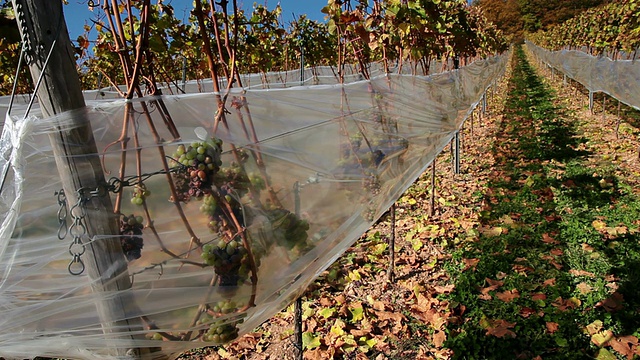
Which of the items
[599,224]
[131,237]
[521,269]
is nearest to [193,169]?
[131,237]

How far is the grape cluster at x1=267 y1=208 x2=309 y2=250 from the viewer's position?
1.85 m

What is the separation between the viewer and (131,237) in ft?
4.48

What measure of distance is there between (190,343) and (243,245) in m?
0.39

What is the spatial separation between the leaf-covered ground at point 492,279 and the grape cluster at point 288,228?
1054 mm

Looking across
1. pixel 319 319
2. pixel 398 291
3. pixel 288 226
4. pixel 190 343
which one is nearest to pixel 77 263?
pixel 190 343

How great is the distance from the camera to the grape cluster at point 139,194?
141 centimetres

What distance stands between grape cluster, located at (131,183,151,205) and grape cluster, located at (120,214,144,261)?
51 millimetres

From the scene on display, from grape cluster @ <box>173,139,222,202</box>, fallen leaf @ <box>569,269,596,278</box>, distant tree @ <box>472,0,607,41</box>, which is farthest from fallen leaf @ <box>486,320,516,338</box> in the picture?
distant tree @ <box>472,0,607,41</box>

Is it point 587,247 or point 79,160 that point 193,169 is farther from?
point 587,247

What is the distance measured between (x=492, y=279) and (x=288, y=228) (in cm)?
225

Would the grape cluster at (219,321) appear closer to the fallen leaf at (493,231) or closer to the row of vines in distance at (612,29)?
the fallen leaf at (493,231)

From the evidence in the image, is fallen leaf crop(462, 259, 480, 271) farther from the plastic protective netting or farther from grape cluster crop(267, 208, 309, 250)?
grape cluster crop(267, 208, 309, 250)

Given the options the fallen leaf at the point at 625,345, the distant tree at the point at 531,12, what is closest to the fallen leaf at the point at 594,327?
the fallen leaf at the point at 625,345

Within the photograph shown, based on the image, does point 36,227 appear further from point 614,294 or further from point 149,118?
point 614,294
